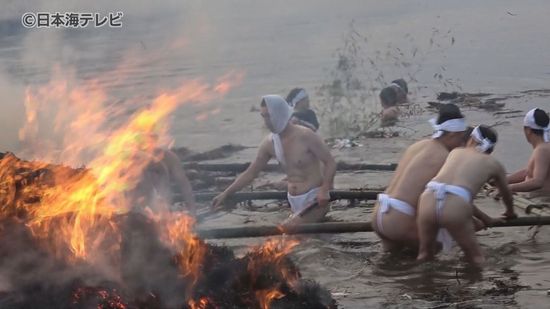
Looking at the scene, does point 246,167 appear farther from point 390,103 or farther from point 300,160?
point 390,103

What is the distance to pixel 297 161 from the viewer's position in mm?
9523

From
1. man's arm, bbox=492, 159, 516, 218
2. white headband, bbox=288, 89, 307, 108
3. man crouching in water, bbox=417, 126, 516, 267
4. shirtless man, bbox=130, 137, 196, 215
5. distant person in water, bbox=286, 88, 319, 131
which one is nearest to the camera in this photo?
man crouching in water, bbox=417, 126, 516, 267

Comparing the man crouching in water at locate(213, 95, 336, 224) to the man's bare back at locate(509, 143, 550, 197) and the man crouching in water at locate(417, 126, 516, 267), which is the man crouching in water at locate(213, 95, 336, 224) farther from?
the man's bare back at locate(509, 143, 550, 197)

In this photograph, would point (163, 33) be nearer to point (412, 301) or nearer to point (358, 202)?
point (358, 202)

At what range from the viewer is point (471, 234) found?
23.7 ft

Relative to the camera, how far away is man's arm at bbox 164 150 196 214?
29.8 ft

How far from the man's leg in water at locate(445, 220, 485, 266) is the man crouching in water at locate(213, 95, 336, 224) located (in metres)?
2.14

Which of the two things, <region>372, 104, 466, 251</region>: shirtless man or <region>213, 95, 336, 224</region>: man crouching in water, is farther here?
<region>213, 95, 336, 224</region>: man crouching in water

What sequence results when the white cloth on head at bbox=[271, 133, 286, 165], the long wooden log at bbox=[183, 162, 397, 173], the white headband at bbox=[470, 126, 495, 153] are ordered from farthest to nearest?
1. the long wooden log at bbox=[183, 162, 397, 173]
2. the white cloth on head at bbox=[271, 133, 286, 165]
3. the white headband at bbox=[470, 126, 495, 153]

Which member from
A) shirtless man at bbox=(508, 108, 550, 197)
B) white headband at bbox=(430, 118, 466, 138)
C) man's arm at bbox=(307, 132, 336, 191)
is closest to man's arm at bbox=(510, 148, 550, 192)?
shirtless man at bbox=(508, 108, 550, 197)

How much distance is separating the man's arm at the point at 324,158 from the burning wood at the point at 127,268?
3258 mm

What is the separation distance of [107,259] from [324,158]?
4.31 meters

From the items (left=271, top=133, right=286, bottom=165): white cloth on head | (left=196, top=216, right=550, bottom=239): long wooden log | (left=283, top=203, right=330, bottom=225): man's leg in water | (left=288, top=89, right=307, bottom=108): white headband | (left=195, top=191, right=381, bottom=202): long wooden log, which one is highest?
(left=288, top=89, right=307, bottom=108): white headband

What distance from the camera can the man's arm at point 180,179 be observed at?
909cm
